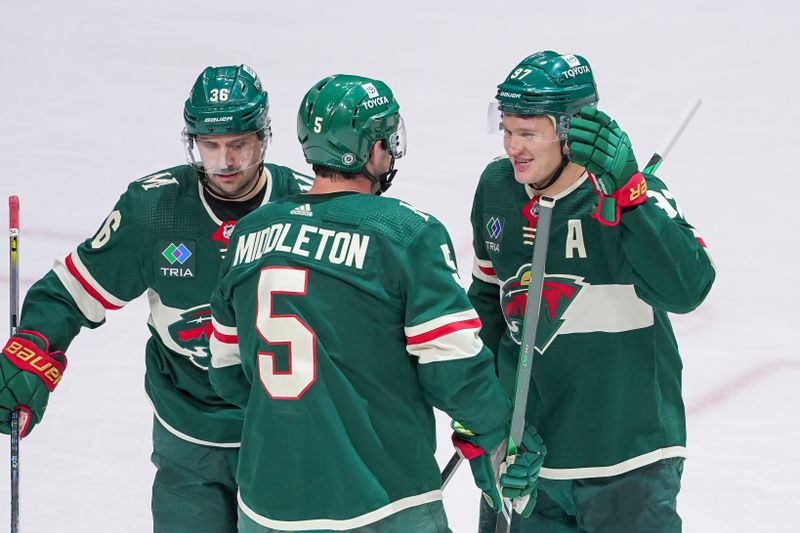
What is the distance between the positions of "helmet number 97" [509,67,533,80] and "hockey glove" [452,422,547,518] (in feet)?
2.50

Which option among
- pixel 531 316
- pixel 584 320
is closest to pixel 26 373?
pixel 531 316

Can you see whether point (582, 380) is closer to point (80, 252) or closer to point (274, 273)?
point (274, 273)

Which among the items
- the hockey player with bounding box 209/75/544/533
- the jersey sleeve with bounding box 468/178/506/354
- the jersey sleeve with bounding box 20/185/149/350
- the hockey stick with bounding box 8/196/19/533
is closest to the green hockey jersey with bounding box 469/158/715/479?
the jersey sleeve with bounding box 468/178/506/354

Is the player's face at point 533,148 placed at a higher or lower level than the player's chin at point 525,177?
higher

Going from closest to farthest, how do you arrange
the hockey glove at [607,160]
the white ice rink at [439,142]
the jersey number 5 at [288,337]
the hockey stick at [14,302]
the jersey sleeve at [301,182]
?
the jersey number 5 at [288,337] → the hockey glove at [607,160] → the jersey sleeve at [301,182] → the hockey stick at [14,302] → the white ice rink at [439,142]

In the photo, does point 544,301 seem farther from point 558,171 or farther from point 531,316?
point 558,171

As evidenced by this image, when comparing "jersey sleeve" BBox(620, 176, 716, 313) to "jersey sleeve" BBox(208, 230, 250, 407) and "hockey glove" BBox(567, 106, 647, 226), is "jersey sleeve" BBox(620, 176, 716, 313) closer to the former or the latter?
"hockey glove" BBox(567, 106, 647, 226)

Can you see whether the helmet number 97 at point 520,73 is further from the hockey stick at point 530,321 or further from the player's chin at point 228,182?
the player's chin at point 228,182

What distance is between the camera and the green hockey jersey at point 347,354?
2.38 metres

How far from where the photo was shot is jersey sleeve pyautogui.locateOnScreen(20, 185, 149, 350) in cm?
310

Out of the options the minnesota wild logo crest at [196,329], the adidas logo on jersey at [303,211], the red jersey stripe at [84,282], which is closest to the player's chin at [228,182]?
the minnesota wild logo crest at [196,329]

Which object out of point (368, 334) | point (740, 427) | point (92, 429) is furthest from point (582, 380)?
point (92, 429)

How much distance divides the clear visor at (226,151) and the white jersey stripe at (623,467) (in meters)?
1.03

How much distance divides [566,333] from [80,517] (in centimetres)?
186
